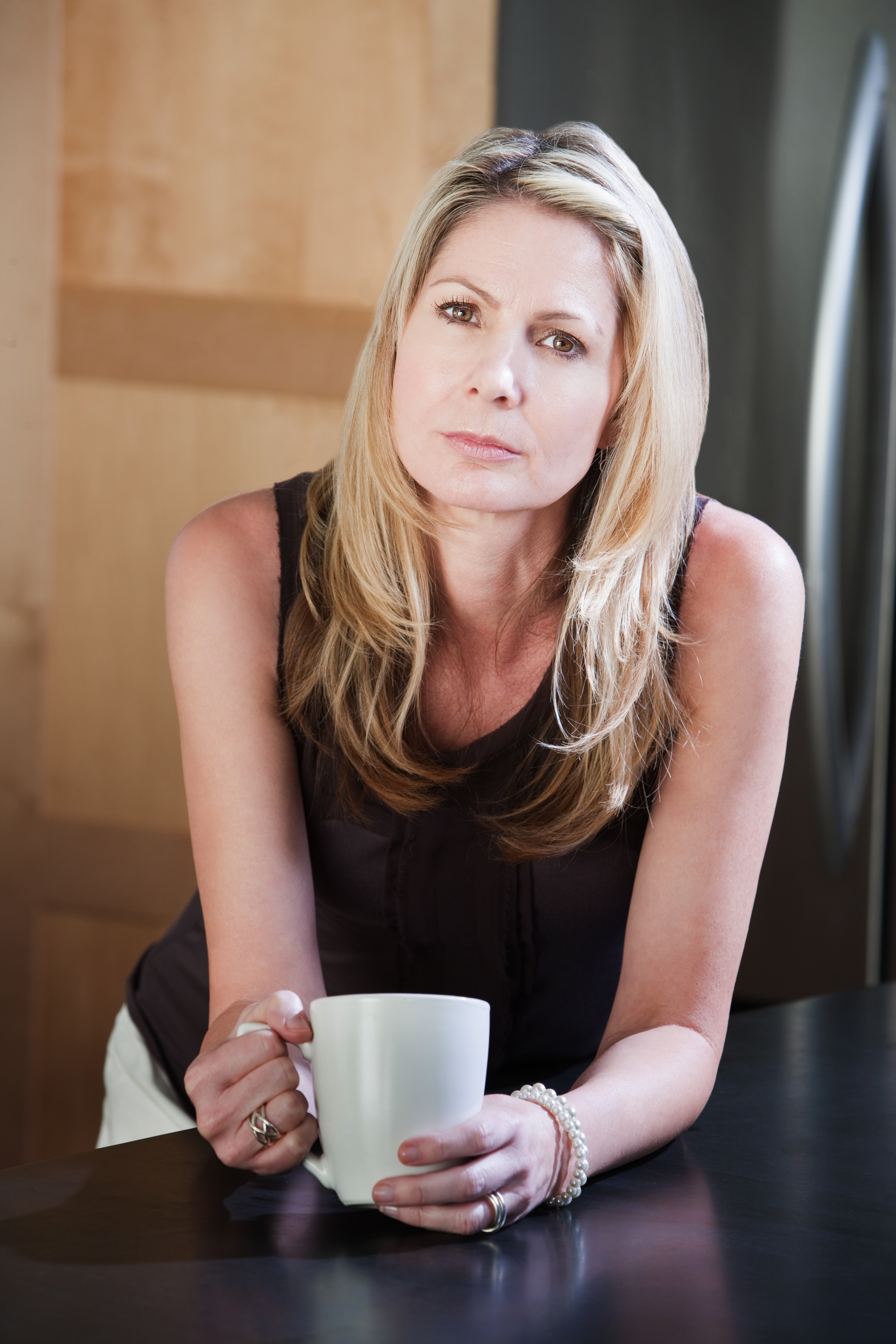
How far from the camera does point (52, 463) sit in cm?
222

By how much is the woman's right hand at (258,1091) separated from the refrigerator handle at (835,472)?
52.6 inches

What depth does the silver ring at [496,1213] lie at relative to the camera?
62cm

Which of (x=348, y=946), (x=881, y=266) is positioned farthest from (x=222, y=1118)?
(x=881, y=266)

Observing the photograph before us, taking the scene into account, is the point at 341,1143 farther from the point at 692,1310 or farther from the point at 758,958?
the point at 758,958

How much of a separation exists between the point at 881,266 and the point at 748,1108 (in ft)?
4.93

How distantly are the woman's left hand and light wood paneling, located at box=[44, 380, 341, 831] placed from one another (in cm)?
156

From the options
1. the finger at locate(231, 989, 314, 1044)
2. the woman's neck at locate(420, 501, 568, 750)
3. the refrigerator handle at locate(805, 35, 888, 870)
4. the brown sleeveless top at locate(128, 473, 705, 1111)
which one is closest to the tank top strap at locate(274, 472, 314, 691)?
the brown sleeveless top at locate(128, 473, 705, 1111)

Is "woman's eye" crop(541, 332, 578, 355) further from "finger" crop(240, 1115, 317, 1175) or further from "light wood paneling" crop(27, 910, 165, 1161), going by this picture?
"light wood paneling" crop(27, 910, 165, 1161)

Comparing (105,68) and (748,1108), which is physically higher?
(105,68)

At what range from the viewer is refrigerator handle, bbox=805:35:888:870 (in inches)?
75.7

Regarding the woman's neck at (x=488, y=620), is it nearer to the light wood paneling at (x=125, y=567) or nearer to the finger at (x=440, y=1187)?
the finger at (x=440, y=1187)

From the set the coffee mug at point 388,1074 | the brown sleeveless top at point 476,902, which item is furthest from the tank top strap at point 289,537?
the coffee mug at point 388,1074

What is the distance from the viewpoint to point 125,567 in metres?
2.20

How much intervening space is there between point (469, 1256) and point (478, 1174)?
0.13 ft
